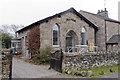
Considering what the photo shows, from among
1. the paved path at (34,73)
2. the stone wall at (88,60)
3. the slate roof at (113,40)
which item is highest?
the slate roof at (113,40)

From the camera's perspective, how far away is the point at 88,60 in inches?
358

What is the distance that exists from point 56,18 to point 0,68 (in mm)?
9714

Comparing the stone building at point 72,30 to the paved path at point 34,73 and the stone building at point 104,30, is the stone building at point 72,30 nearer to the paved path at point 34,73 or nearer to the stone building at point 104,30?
the stone building at point 104,30

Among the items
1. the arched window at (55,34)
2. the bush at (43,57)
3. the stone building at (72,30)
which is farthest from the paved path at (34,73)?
the arched window at (55,34)

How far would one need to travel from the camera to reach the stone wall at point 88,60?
816 centimetres

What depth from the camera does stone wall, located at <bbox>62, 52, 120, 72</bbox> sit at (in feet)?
26.8

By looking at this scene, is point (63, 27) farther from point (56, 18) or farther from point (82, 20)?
point (82, 20)

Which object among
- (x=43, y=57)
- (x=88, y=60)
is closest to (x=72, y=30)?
(x=43, y=57)

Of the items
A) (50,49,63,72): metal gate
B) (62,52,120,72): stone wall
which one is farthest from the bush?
(62,52,120,72): stone wall

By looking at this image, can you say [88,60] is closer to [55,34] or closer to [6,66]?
[55,34]

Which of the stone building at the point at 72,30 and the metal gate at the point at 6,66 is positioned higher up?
the stone building at the point at 72,30

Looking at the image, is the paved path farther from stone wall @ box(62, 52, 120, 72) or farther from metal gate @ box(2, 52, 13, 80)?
metal gate @ box(2, 52, 13, 80)

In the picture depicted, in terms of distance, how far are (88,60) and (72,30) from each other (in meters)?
6.23

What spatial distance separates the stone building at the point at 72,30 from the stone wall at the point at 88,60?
3.78 m
